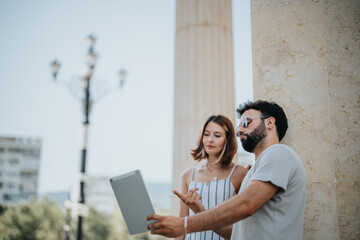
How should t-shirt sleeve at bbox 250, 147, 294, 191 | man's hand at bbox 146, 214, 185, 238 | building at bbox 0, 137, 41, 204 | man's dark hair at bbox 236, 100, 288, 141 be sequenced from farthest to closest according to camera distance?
building at bbox 0, 137, 41, 204, man's dark hair at bbox 236, 100, 288, 141, man's hand at bbox 146, 214, 185, 238, t-shirt sleeve at bbox 250, 147, 294, 191

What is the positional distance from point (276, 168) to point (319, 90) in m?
1.07

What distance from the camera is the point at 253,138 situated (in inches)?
96.2

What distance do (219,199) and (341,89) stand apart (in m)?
1.44

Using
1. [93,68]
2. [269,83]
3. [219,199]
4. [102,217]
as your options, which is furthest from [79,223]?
[102,217]

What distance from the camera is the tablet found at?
2195 mm

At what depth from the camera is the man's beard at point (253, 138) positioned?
8.00 feet

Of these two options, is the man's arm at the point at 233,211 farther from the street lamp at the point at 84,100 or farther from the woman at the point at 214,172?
the street lamp at the point at 84,100

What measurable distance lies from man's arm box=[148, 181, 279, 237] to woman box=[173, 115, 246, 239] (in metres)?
1.18

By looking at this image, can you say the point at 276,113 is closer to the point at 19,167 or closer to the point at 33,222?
the point at 33,222

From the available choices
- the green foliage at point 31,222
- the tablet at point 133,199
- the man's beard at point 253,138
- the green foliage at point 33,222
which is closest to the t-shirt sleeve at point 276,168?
the man's beard at point 253,138

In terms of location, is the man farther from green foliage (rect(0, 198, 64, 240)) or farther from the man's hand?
green foliage (rect(0, 198, 64, 240))

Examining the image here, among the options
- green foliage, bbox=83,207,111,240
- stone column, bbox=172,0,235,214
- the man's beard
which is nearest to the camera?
the man's beard

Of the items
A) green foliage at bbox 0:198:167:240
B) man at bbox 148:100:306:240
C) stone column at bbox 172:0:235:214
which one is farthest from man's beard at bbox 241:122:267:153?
green foliage at bbox 0:198:167:240

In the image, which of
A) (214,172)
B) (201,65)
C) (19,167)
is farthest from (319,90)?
(19,167)
